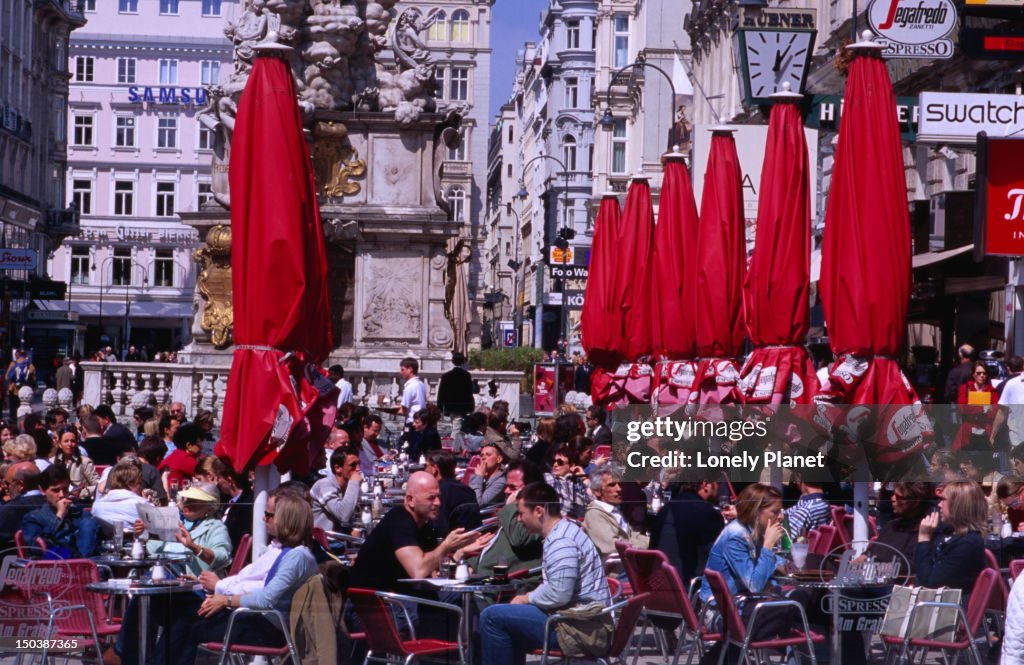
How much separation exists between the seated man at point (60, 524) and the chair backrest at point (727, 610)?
11.6ft

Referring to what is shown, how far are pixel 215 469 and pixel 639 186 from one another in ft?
37.5

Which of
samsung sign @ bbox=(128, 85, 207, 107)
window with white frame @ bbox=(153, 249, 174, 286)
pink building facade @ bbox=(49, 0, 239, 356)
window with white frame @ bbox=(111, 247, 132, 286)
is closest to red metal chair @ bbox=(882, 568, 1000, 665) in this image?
pink building facade @ bbox=(49, 0, 239, 356)

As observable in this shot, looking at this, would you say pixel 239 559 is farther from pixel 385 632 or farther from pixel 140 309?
pixel 140 309

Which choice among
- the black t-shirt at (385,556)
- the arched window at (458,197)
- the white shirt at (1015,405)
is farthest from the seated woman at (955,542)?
the arched window at (458,197)

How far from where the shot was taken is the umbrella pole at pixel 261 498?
10.4 m

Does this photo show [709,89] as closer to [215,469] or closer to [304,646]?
[215,469]

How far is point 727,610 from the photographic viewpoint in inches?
395

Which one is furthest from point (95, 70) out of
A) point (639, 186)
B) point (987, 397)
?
point (987, 397)

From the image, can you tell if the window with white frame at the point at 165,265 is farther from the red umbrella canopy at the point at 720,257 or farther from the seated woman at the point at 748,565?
the seated woman at the point at 748,565

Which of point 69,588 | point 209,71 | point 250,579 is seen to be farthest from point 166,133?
point 250,579

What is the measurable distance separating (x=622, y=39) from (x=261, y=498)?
82383 millimetres

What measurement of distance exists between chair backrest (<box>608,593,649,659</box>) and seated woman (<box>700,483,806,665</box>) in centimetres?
46

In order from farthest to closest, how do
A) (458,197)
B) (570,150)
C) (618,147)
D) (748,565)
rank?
(458,197), (570,150), (618,147), (748,565)

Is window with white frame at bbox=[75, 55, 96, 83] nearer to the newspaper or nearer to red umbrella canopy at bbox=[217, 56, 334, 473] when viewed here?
red umbrella canopy at bbox=[217, 56, 334, 473]
